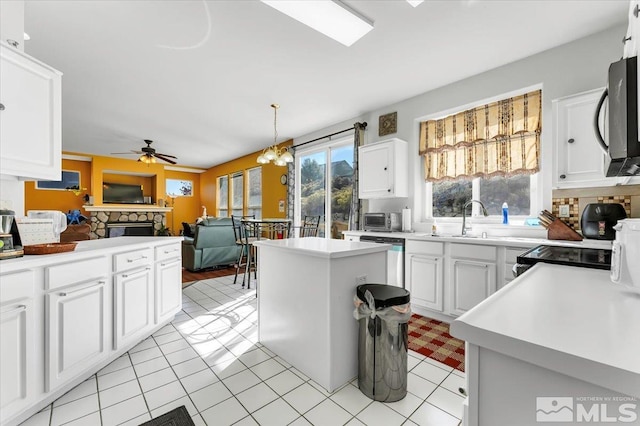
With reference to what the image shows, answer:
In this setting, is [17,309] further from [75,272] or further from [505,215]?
[505,215]

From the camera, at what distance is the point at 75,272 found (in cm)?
177

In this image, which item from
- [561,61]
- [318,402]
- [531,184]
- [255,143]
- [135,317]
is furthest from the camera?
[255,143]

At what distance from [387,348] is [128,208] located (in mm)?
8538

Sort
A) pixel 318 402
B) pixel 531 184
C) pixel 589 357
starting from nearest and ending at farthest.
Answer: pixel 589 357 → pixel 318 402 → pixel 531 184

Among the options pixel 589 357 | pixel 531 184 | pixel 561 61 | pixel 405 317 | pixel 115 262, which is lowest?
pixel 405 317

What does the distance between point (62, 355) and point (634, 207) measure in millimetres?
4432

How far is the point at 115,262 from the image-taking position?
2.10 meters

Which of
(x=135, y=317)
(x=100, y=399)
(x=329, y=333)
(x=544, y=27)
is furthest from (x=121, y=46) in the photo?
(x=544, y=27)

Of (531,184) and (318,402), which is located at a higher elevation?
(531,184)

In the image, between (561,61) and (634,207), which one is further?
(561,61)

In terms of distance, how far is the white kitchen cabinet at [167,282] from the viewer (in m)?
2.57

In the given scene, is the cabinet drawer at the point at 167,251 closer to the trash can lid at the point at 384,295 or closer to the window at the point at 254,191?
the trash can lid at the point at 384,295

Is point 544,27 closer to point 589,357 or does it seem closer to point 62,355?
point 589,357

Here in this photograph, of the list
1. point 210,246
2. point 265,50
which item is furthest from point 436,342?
point 210,246
